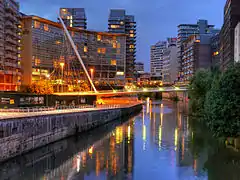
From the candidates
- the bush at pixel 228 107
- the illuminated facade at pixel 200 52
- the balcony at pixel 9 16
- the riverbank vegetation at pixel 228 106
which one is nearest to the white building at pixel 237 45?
the riverbank vegetation at pixel 228 106

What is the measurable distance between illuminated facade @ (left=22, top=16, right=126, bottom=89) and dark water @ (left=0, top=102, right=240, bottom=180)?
4507 centimetres

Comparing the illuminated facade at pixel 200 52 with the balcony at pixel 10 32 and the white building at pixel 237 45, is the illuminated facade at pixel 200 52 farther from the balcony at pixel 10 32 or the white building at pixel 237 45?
the balcony at pixel 10 32

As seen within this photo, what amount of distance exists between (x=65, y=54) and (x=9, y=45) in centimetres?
3035

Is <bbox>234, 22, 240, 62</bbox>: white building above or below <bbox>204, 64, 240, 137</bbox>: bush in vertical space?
above

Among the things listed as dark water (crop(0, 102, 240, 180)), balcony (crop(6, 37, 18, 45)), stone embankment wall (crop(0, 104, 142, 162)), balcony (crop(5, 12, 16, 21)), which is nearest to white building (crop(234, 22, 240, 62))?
dark water (crop(0, 102, 240, 180))

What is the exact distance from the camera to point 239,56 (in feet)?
281

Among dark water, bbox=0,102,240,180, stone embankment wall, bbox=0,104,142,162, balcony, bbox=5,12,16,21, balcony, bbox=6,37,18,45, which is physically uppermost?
balcony, bbox=5,12,16,21

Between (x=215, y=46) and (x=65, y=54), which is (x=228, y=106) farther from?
(x=215, y=46)

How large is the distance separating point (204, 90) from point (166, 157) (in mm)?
33609

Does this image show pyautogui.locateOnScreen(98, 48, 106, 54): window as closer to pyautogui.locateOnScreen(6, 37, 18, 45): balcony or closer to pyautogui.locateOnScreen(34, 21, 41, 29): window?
pyautogui.locateOnScreen(34, 21, 41, 29): window

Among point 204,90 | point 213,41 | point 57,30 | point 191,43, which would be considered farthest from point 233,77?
point 191,43

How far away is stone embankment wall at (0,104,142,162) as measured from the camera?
29562 millimetres

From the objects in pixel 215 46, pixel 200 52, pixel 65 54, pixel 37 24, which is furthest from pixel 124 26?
pixel 37 24

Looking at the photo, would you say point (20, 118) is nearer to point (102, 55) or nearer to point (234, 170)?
point (234, 170)
